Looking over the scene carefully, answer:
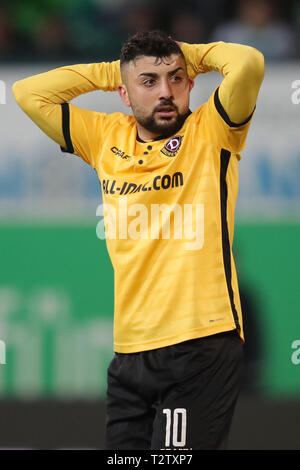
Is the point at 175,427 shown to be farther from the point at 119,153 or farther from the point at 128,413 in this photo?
the point at 119,153

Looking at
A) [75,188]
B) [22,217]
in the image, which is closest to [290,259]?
[75,188]

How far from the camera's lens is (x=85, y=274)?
507 centimetres

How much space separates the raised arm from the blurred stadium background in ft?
5.88

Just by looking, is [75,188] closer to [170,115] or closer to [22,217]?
[22,217]

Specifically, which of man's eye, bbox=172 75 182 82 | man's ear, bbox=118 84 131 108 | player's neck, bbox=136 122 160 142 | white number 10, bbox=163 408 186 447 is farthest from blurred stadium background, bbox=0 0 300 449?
white number 10, bbox=163 408 186 447

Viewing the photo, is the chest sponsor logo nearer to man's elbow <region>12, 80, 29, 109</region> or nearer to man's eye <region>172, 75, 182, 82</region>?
man's eye <region>172, 75, 182, 82</region>

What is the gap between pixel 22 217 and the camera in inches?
200

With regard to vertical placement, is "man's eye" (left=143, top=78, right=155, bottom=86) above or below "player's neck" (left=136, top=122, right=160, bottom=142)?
above

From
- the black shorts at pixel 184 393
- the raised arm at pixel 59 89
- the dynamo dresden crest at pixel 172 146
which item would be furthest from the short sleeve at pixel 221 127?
the black shorts at pixel 184 393

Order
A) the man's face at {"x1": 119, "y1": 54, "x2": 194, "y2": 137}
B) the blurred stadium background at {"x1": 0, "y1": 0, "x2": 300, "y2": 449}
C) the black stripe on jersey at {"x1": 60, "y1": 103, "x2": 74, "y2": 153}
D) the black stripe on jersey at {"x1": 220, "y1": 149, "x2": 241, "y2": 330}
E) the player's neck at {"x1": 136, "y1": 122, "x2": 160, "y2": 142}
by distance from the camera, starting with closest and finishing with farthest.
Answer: the black stripe on jersey at {"x1": 220, "y1": 149, "x2": 241, "y2": 330}
the man's face at {"x1": 119, "y1": 54, "x2": 194, "y2": 137}
the player's neck at {"x1": 136, "y1": 122, "x2": 160, "y2": 142}
the black stripe on jersey at {"x1": 60, "y1": 103, "x2": 74, "y2": 153}
the blurred stadium background at {"x1": 0, "y1": 0, "x2": 300, "y2": 449}

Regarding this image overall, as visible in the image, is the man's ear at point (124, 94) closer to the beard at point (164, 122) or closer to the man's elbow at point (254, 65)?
the beard at point (164, 122)

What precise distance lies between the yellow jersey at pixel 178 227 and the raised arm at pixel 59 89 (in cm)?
35

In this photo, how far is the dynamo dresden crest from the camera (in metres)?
2.84

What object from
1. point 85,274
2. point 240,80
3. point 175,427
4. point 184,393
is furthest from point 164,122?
point 85,274
